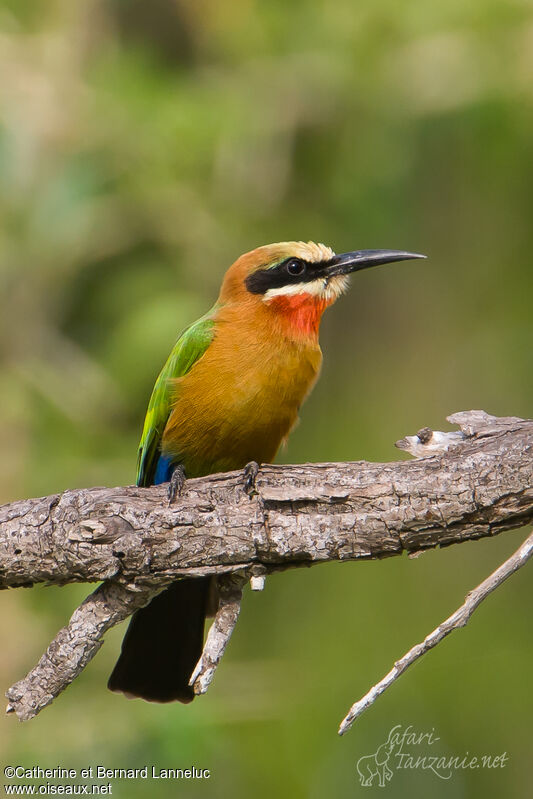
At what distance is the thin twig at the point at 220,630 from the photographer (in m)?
3.24

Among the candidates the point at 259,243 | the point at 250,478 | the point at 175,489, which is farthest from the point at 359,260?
Result: the point at 259,243

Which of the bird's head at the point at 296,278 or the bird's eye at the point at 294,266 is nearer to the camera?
the bird's head at the point at 296,278

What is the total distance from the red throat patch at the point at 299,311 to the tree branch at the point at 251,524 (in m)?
0.99

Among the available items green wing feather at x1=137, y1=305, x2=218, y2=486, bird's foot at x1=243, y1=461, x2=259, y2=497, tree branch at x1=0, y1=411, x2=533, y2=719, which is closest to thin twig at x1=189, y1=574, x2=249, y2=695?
tree branch at x1=0, y1=411, x2=533, y2=719

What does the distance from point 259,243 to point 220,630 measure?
369 centimetres

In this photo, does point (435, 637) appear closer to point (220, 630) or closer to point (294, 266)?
point (220, 630)

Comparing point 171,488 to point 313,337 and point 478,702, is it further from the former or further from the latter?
point 478,702

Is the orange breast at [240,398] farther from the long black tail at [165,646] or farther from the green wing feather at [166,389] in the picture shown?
the long black tail at [165,646]

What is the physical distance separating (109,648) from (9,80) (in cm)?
342

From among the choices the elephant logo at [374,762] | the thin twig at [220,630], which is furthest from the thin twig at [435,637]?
the elephant logo at [374,762]

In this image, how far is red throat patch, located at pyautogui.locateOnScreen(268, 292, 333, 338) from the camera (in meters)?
4.51

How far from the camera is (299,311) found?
455 centimetres

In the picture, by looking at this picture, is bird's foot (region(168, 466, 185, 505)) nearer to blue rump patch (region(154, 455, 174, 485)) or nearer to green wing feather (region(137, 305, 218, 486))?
blue rump patch (region(154, 455, 174, 485))

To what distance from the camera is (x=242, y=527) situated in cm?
353
